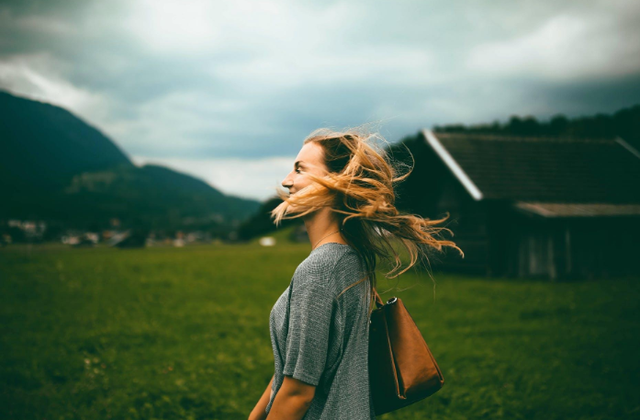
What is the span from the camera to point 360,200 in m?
1.60

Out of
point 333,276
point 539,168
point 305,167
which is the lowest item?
point 333,276

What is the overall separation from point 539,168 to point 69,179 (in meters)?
120

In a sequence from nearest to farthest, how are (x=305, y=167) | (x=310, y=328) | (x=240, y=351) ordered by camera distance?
(x=310, y=328), (x=305, y=167), (x=240, y=351)

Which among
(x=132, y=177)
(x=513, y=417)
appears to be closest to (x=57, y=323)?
(x=513, y=417)

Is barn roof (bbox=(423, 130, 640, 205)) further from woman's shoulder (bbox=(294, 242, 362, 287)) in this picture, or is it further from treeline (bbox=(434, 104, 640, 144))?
treeline (bbox=(434, 104, 640, 144))

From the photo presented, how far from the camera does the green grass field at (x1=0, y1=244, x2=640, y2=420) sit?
15.5 ft

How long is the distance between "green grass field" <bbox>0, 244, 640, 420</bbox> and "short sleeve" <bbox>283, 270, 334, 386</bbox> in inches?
147

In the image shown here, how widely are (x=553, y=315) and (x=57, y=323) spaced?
11.1 m

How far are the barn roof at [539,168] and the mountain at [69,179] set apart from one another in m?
41.3

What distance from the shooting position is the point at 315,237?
5.47 feet

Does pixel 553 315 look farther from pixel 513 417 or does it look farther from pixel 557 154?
pixel 557 154

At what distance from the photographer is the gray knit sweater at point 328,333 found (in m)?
1.39

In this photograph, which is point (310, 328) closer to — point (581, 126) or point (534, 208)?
point (534, 208)

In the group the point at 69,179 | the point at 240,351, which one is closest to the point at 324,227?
the point at 240,351
